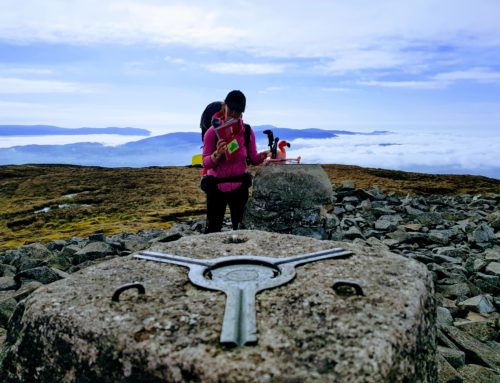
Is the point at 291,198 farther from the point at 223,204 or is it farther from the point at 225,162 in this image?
the point at 225,162

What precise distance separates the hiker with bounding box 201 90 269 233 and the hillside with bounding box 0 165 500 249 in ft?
25.7

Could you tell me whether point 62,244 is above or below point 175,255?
below

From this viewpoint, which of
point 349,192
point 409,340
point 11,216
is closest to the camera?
point 409,340

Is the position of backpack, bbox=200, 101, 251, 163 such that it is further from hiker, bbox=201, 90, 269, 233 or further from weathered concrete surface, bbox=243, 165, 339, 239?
weathered concrete surface, bbox=243, 165, 339, 239

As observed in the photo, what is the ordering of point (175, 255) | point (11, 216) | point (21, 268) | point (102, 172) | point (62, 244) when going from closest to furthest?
1. point (175, 255)
2. point (21, 268)
3. point (62, 244)
4. point (11, 216)
5. point (102, 172)

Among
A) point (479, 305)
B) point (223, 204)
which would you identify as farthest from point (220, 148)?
point (479, 305)

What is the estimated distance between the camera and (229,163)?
738cm

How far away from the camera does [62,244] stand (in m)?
12.3

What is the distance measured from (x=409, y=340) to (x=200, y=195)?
20.1m

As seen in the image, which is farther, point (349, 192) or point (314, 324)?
point (349, 192)

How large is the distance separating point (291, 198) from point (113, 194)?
54.0ft

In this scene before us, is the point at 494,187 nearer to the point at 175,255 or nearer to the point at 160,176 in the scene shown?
the point at 160,176

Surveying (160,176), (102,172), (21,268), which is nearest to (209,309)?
(21,268)

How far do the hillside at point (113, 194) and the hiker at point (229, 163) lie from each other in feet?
25.7
